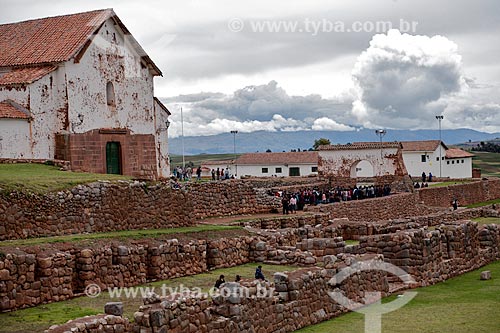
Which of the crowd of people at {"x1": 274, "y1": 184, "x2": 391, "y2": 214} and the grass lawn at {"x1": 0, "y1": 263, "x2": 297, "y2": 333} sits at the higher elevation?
the crowd of people at {"x1": 274, "y1": 184, "x2": 391, "y2": 214}

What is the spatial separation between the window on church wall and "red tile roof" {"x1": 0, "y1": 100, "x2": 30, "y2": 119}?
11.6ft

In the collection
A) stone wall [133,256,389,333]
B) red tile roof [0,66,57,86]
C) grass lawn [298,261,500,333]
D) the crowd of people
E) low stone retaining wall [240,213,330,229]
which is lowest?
grass lawn [298,261,500,333]

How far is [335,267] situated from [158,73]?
15.9 metres

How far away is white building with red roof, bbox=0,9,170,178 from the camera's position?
26453mm

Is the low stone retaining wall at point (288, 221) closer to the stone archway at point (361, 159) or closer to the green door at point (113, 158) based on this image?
the green door at point (113, 158)

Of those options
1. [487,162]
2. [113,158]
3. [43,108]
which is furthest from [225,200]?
[487,162]

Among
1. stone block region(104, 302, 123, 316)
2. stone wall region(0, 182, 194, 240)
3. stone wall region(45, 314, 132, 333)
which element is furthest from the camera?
stone wall region(0, 182, 194, 240)

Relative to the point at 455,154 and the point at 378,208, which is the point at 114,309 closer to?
the point at 378,208

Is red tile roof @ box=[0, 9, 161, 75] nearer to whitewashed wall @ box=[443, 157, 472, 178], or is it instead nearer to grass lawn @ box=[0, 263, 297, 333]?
grass lawn @ box=[0, 263, 297, 333]

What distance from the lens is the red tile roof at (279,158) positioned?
8119 centimetres

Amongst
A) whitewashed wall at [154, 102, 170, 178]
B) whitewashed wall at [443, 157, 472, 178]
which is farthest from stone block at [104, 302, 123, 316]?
whitewashed wall at [443, 157, 472, 178]

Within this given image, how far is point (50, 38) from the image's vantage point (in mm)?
29203

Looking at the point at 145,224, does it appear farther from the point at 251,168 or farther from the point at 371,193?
the point at 251,168

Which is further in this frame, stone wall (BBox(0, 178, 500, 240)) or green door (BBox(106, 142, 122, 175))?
green door (BBox(106, 142, 122, 175))
